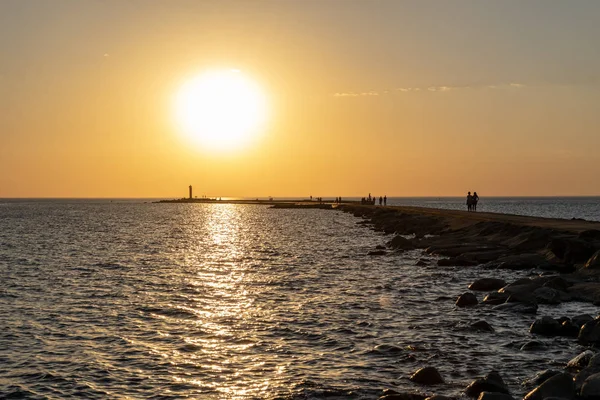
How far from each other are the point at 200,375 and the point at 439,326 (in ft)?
26.3

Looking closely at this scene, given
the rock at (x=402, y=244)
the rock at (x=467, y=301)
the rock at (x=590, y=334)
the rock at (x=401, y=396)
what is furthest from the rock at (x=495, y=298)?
the rock at (x=402, y=244)

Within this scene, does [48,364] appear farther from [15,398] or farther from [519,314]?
[519,314]

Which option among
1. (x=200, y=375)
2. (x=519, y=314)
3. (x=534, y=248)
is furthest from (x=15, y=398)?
(x=534, y=248)

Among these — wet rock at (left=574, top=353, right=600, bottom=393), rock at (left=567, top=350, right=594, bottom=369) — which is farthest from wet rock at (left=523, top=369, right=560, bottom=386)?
rock at (left=567, top=350, right=594, bottom=369)

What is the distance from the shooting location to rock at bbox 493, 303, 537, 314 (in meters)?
21.0

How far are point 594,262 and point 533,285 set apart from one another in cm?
487

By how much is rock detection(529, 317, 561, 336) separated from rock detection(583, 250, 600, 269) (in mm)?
9910

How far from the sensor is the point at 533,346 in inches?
644

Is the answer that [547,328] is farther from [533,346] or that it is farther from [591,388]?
[591,388]

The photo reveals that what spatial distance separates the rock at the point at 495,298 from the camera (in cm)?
2280

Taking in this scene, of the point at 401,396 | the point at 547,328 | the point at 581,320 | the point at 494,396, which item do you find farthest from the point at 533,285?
the point at 401,396

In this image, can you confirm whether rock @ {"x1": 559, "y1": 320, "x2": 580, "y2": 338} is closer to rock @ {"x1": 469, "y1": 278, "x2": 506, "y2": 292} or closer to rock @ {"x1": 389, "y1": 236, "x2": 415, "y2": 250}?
rock @ {"x1": 469, "y1": 278, "x2": 506, "y2": 292}

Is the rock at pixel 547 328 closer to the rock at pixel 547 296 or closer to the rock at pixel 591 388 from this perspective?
the rock at pixel 547 296

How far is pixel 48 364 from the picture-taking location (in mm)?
15516
